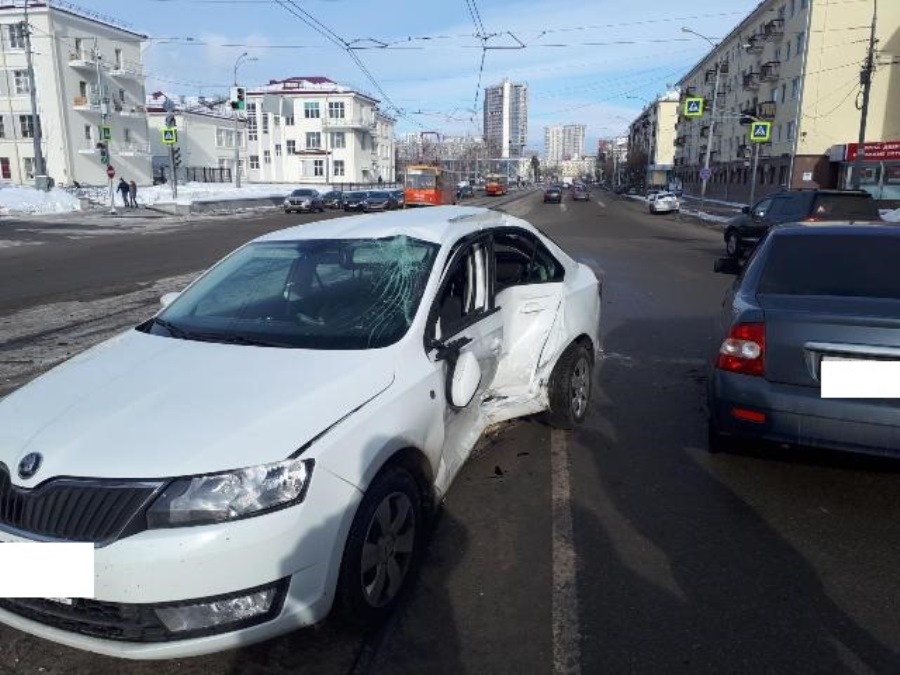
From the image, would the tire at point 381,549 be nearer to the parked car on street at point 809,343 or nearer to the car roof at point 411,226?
the car roof at point 411,226

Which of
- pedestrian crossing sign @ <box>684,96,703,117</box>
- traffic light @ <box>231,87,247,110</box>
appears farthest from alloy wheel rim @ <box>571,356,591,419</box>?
pedestrian crossing sign @ <box>684,96,703,117</box>

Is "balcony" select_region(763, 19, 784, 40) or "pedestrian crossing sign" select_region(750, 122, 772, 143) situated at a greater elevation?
"balcony" select_region(763, 19, 784, 40)

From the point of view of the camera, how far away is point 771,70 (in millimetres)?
55406

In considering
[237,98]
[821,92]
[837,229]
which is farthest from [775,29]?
[837,229]

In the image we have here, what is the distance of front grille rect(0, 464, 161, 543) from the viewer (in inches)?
86.4

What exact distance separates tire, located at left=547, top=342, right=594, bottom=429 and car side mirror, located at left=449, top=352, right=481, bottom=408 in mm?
1350

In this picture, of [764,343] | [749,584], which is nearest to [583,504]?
[749,584]

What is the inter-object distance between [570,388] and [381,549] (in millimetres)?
2409

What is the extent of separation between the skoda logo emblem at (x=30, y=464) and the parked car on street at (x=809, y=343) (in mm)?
3286

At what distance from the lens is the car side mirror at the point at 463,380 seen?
3330mm

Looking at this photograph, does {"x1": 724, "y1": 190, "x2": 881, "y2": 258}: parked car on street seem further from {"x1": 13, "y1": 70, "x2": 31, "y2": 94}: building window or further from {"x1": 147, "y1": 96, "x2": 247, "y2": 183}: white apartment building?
{"x1": 147, "y1": 96, "x2": 247, "y2": 183}: white apartment building

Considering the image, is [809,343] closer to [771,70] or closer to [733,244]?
[733,244]

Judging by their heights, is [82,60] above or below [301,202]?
above

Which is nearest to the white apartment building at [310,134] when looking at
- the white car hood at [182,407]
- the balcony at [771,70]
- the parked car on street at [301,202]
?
the parked car on street at [301,202]
